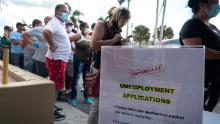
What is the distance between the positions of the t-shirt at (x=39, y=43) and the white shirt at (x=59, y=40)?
3.17ft

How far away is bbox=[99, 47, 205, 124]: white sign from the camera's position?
2.15 metres

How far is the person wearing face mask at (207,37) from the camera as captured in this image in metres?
3.40

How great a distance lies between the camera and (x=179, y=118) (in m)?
2.19

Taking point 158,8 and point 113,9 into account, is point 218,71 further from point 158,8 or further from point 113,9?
point 158,8

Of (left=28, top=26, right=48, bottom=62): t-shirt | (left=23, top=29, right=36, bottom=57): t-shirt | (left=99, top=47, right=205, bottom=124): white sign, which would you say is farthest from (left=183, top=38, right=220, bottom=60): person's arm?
(left=23, top=29, right=36, bottom=57): t-shirt

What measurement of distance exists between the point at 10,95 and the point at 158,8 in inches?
742

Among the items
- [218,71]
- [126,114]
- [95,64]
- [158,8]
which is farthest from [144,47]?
[158,8]

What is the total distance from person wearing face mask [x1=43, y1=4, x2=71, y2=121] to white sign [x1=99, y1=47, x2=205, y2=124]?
2.79 metres

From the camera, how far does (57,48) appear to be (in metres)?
5.40

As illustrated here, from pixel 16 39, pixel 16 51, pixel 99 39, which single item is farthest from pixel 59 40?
pixel 16 39

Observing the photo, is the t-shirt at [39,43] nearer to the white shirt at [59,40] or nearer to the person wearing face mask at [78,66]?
the person wearing face mask at [78,66]

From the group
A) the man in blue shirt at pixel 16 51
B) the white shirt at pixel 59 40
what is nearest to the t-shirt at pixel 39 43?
the white shirt at pixel 59 40

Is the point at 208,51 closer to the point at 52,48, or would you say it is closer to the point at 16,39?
the point at 52,48

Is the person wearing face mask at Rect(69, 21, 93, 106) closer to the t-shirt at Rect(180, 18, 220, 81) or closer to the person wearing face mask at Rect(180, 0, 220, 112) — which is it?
the person wearing face mask at Rect(180, 0, 220, 112)
